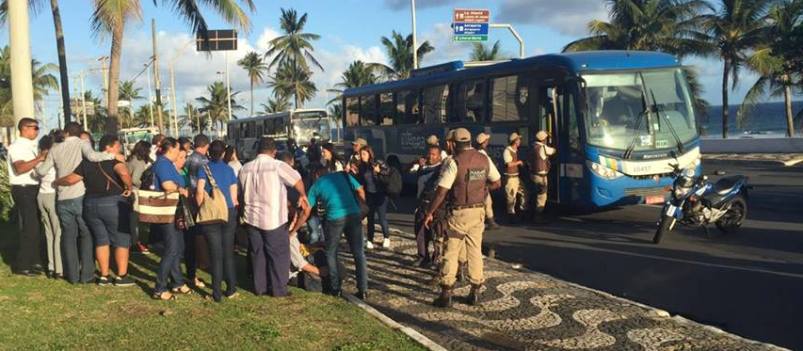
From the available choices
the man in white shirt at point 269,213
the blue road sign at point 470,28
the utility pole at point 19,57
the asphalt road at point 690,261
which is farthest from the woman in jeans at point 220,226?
the blue road sign at point 470,28

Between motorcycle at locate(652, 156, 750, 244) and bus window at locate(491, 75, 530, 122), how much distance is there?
11.3 ft

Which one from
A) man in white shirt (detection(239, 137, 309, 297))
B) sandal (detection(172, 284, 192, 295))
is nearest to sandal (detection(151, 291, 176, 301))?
sandal (detection(172, 284, 192, 295))

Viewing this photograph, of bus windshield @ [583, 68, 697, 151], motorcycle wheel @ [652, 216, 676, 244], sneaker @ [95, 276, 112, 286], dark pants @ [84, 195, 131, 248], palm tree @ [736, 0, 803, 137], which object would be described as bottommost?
sneaker @ [95, 276, 112, 286]

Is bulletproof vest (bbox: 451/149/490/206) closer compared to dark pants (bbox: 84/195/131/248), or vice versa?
bulletproof vest (bbox: 451/149/490/206)

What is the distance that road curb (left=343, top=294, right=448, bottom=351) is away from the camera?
5.48 m

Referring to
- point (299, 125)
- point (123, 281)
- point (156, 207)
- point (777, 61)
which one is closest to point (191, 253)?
point (123, 281)

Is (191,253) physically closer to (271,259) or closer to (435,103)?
(271,259)

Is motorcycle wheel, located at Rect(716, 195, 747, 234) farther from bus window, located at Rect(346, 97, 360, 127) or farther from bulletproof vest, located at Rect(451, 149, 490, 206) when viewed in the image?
bus window, located at Rect(346, 97, 360, 127)

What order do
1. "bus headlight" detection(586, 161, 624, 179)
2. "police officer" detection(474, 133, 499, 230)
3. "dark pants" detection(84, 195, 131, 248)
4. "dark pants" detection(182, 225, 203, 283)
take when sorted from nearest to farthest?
"dark pants" detection(84, 195, 131, 248), "dark pants" detection(182, 225, 203, 283), "police officer" detection(474, 133, 499, 230), "bus headlight" detection(586, 161, 624, 179)

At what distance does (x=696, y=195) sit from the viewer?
9.91m

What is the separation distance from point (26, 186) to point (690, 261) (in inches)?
316

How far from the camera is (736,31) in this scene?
34344 mm

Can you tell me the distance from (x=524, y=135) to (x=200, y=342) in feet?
27.9

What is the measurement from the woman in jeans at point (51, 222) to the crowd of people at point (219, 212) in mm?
13
